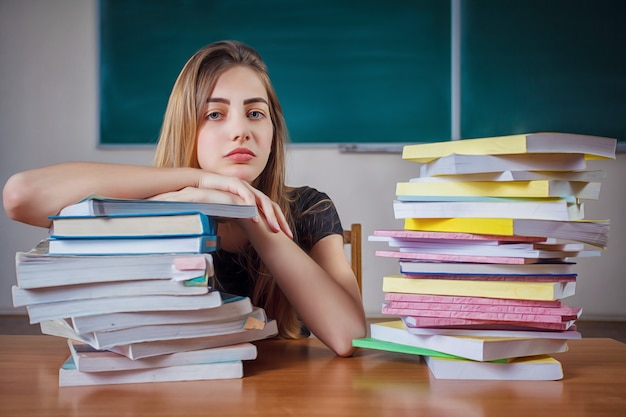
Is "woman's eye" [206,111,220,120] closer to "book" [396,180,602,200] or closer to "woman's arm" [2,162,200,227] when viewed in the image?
"woman's arm" [2,162,200,227]

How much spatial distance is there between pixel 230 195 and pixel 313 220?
0.60 meters

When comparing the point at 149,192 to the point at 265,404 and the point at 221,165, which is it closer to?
the point at 221,165

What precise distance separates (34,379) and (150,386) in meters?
0.16

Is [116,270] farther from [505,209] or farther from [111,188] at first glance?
[505,209]

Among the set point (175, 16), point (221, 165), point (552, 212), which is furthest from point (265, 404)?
point (175, 16)

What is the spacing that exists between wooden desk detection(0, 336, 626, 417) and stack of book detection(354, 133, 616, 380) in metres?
0.04

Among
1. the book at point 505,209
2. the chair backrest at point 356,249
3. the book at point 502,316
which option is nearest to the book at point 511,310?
the book at point 502,316

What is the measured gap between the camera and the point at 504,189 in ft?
2.86

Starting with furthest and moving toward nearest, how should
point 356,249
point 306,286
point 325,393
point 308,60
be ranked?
1. point 308,60
2. point 356,249
3. point 306,286
4. point 325,393

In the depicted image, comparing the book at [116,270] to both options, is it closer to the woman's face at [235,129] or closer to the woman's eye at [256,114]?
the woman's face at [235,129]

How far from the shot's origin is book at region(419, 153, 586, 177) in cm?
86

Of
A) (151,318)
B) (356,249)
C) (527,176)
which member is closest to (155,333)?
(151,318)

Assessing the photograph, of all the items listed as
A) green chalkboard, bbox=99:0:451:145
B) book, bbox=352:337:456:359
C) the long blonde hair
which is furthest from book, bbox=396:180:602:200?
green chalkboard, bbox=99:0:451:145

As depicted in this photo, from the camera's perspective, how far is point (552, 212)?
85 centimetres
